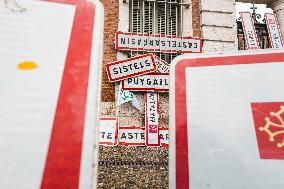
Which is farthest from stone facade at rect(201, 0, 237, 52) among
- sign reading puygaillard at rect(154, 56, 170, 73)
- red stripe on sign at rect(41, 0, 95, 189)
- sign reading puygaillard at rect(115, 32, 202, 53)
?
red stripe on sign at rect(41, 0, 95, 189)

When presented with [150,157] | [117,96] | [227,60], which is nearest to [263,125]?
[227,60]

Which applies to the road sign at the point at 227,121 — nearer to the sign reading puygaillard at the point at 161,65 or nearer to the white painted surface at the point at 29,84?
the white painted surface at the point at 29,84

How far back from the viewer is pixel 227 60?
1.67 metres

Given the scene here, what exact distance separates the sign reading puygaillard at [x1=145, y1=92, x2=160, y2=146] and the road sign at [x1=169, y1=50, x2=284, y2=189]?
5341 mm

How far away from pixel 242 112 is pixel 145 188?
8.87 feet

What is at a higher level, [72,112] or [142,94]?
[142,94]

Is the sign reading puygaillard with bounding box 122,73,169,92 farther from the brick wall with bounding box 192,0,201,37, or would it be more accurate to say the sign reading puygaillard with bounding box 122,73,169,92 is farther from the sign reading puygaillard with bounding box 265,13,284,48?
the sign reading puygaillard with bounding box 265,13,284,48

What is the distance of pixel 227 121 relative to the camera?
1491mm

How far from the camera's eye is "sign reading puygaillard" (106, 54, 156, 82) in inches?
283

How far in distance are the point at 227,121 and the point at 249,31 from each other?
7781mm

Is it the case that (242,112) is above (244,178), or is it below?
above

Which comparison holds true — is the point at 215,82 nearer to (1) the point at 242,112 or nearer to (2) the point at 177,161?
(1) the point at 242,112

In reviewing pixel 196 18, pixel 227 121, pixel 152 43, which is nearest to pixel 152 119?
pixel 152 43

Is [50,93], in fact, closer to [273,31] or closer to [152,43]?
[152,43]
